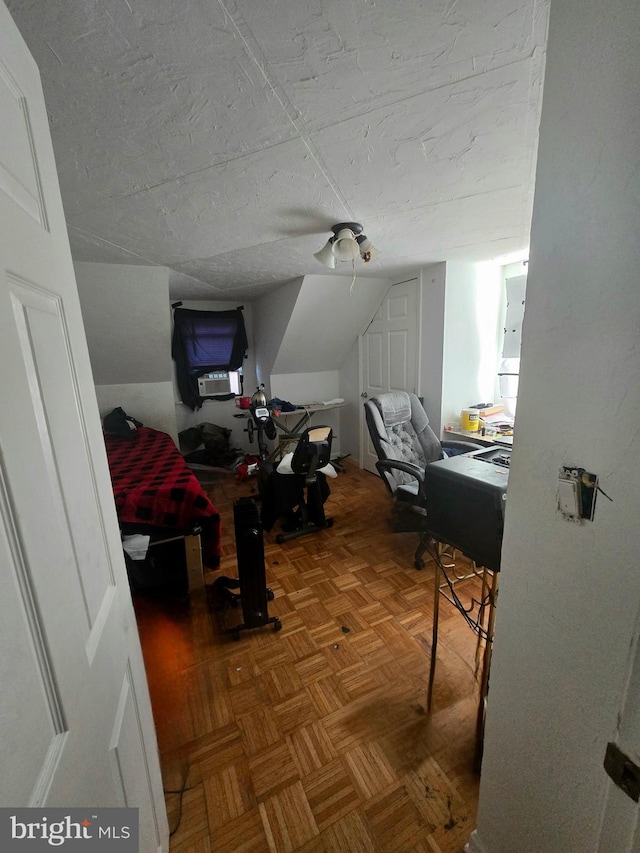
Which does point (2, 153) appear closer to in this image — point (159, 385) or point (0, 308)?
point (0, 308)

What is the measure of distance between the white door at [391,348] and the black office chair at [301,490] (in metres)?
1.28

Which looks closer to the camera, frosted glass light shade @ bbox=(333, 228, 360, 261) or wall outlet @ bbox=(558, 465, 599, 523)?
wall outlet @ bbox=(558, 465, 599, 523)

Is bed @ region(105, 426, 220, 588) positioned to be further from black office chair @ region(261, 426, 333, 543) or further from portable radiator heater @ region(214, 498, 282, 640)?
black office chair @ region(261, 426, 333, 543)

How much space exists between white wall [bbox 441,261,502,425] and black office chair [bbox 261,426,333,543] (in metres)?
1.29

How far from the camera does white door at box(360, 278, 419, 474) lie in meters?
3.28

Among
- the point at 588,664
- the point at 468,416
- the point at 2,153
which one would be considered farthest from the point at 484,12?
the point at 468,416

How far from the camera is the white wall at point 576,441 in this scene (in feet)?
1.74

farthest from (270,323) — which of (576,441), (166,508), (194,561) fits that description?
(576,441)

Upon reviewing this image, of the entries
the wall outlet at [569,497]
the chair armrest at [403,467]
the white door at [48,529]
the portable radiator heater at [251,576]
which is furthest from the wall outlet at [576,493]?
the chair armrest at [403,467]

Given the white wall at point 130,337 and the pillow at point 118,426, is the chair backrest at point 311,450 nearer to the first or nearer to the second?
the white wall at point 130,337

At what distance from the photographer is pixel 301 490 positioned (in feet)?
9.00

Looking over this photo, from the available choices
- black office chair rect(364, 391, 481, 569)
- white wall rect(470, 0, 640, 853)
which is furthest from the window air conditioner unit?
white wall rect(470, 0, 640, 853)

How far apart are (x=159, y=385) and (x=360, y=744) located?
3.60 metres

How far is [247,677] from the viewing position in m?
1.54
